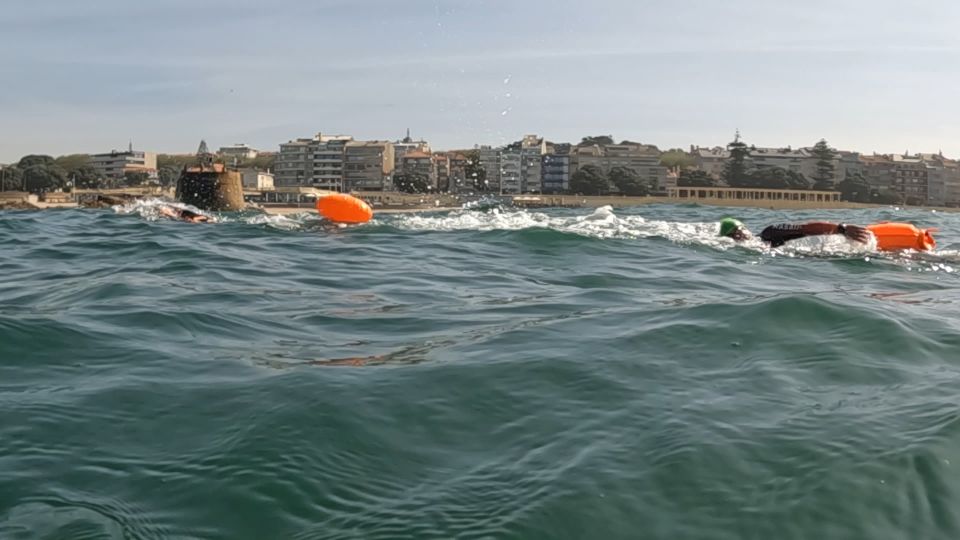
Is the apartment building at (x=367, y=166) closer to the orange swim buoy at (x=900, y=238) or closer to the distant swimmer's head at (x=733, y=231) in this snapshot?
the distant swimmer's head at (x=733, y=231)

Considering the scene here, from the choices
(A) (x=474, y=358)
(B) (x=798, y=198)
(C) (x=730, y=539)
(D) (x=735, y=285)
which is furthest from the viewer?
(B) (x=798, y=198)

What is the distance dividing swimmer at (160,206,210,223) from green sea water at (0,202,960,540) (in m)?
14.0

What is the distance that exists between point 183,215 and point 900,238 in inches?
652

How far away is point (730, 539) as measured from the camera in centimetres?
289

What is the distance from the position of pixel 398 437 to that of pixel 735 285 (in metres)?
5.63

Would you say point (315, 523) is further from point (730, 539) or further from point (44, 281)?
point (44, 281)

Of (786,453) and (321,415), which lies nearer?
(786,453)

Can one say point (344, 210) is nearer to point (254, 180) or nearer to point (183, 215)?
point (183, 215)

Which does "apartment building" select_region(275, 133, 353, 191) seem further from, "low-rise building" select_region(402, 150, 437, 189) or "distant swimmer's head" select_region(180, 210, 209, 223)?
"distant swimmer's head" select_region(180, 210, 209, 223)

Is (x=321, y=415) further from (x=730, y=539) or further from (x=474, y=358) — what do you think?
(x=730, y=539)

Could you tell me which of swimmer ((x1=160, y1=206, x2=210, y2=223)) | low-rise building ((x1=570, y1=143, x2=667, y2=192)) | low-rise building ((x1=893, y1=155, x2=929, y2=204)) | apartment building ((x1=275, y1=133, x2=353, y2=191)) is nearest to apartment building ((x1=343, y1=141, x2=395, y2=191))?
apartment building ((x1=275, y1=133, x2=353, y2=191))

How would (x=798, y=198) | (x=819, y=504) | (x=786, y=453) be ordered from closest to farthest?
(x=819, y=504) → (x=786, y=453) → (x=798, y=198)

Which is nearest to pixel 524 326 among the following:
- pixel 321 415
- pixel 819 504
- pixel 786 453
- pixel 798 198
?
pixel 321 415

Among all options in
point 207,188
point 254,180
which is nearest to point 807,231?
point 207,188
